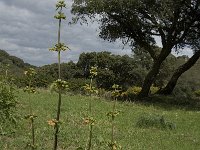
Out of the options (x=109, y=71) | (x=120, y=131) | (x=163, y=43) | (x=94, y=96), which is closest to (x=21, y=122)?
Result: (x=120, y=131)

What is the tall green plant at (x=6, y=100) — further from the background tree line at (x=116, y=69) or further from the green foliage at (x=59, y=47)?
the background tree line at (x=116, y=69)

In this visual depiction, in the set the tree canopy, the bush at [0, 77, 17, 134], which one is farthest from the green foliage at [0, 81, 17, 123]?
the tree canopy

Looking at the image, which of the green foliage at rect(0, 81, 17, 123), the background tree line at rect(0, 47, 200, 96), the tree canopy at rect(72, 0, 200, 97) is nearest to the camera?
the green foliage at rect(0, 81, 17, 123)

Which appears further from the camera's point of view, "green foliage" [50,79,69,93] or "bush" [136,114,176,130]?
"bush" [136,114,176,130]

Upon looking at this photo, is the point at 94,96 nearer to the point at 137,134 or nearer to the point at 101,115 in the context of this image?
the point at 101,115

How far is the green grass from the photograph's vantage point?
12.7m

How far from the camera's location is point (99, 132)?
49.7 ft

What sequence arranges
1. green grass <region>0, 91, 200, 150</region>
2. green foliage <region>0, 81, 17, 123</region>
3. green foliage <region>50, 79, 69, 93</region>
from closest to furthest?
green foliage <region>50, 79, 69, 93</region>
green foliage <region>0, 81, 17, 123</region>
green grass <region>0, 91, 200, 150</region>

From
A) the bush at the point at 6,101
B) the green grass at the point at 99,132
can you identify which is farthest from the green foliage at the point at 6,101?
the green grass at the point at 99,132

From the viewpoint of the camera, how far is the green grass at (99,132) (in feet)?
41.6

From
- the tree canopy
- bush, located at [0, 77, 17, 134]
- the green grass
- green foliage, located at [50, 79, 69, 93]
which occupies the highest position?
the tree canopy

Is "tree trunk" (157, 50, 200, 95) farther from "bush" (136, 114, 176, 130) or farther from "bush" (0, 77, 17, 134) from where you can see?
"bush" (0, 77, 17, 134)

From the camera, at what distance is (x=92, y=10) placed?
2980 centimetres

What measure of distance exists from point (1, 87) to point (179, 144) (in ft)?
20.6
